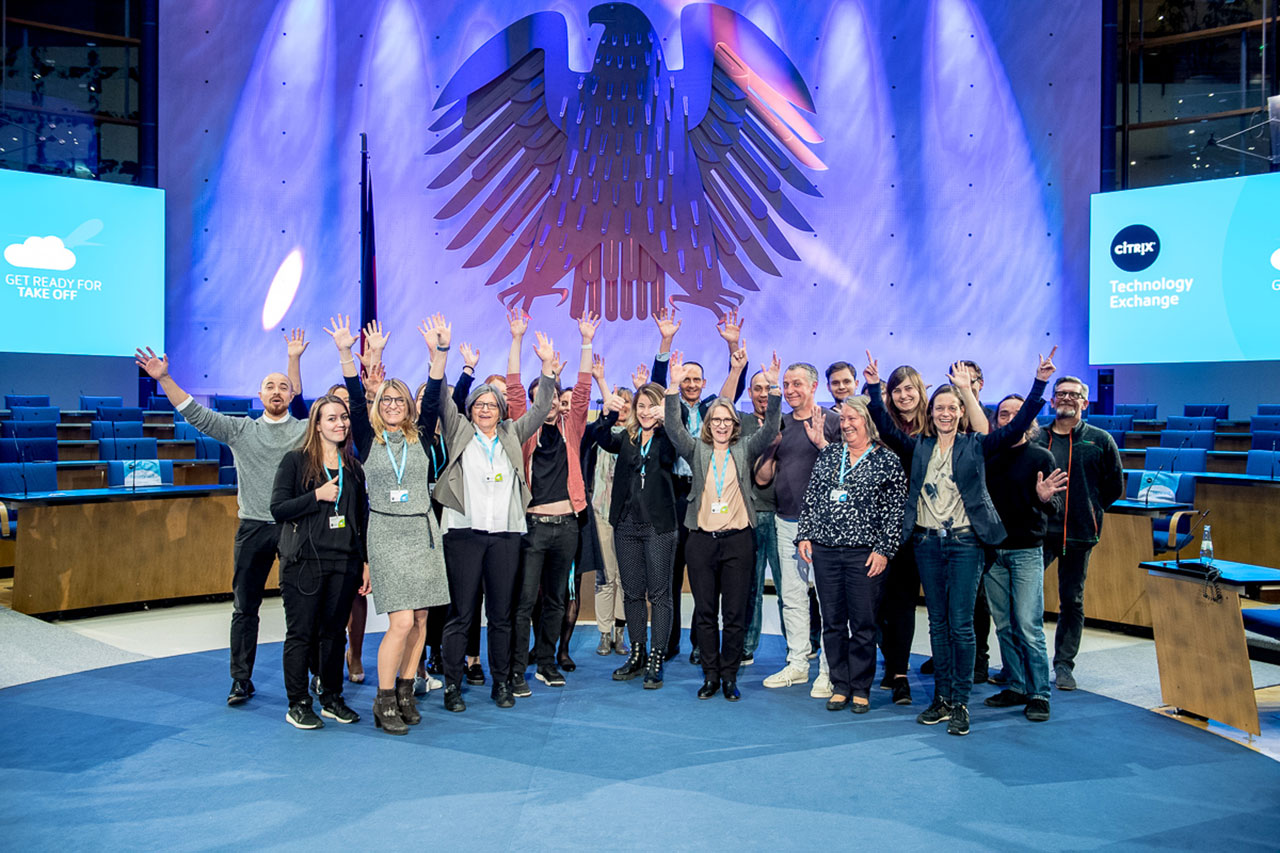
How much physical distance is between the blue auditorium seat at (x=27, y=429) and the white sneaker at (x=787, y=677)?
6.97 meters

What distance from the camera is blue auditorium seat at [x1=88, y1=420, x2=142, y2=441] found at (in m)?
8.80

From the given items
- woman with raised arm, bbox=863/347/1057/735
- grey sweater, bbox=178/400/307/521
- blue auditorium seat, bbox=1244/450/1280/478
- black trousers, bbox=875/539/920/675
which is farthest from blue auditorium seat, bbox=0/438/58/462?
blue auditorium seat, bbox=1244/450/1280/478

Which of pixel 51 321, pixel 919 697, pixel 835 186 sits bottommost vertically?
pixel 919 697

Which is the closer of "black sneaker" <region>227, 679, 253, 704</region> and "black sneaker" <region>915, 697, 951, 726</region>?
"black sneaker" <region>915, 697, 951, 726</region>

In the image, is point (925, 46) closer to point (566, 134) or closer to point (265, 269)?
point (566, 134)

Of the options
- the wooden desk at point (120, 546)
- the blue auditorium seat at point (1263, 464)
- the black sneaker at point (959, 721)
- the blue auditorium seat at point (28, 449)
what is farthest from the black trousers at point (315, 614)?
the blue auditorium seat at point (1263, 464)

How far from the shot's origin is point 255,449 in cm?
401

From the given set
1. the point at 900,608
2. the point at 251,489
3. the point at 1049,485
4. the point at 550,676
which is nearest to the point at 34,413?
the point at 251,489

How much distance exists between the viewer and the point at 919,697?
4250 millimetres

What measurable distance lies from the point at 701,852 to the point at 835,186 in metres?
8.68

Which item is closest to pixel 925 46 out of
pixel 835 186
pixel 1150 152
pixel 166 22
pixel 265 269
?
pixel 835 186

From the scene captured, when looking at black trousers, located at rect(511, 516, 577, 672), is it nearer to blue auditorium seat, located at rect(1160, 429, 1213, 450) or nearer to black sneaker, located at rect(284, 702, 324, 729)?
black sneaker, located at rect(284, 702, 324, 729)

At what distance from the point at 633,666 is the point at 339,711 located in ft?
Result: 4.59

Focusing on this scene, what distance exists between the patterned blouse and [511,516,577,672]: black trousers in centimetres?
117
